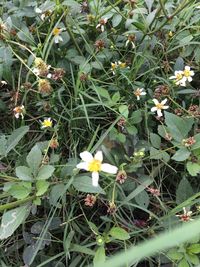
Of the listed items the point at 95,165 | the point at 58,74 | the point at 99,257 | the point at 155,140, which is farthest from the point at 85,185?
the point at 58,74

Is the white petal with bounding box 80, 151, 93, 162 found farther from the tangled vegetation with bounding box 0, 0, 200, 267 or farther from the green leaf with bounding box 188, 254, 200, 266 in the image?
the green leaf with bounding box 188, 254, 200, 266

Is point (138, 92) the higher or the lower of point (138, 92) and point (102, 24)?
the lower

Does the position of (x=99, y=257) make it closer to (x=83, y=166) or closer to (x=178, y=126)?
(x=83, y=166)

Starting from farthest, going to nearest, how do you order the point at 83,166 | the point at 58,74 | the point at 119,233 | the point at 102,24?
1. the point at 102,24
2. the point at 58,74
3. the point at 119,233
4. the point at 83,166

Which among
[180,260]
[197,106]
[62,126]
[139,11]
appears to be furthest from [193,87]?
[180,260]

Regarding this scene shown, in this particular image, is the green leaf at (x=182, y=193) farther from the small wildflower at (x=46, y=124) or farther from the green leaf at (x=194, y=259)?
the small wildflower at (x=46, y=124)

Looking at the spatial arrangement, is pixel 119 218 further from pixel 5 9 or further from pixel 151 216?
pixel 5 9

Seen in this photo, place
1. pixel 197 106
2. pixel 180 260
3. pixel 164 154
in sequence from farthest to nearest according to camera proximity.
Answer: pixel 197 106 → pixel 164 154 → pixel 180 260
